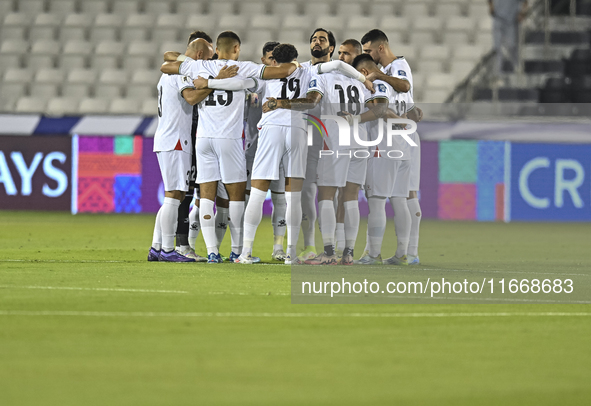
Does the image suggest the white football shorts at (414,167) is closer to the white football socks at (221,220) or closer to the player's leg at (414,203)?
the player's leg at (414,203)

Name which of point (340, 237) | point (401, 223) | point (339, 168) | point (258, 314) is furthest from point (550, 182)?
point (258, 314)

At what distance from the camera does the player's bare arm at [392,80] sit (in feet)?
25.7

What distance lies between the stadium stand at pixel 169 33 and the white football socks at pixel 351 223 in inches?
418

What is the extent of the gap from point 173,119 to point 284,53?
1196 millimetres

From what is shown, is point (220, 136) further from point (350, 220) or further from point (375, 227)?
point (375, 227)

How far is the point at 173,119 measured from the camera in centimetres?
816

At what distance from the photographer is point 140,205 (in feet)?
52.2

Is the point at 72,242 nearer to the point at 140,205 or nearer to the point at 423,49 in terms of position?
the point at 140,205

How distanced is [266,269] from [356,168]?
3.96 ft

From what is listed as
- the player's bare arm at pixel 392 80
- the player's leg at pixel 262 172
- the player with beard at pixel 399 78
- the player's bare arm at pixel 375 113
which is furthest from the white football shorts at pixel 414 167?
the player's leg at pixel 262 172

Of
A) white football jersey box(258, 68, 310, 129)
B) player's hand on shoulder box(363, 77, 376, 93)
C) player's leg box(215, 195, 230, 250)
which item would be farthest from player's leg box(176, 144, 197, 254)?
player's hand on shoulder box(363, 77, 376, 93)

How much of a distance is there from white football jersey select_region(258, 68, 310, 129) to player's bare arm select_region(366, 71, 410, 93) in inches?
22.5

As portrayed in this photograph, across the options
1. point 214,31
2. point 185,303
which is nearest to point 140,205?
point 214,31

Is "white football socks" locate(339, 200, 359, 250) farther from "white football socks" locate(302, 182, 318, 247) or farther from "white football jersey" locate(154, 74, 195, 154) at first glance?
"white football jersey" locate(154, 74, 195, 154)
